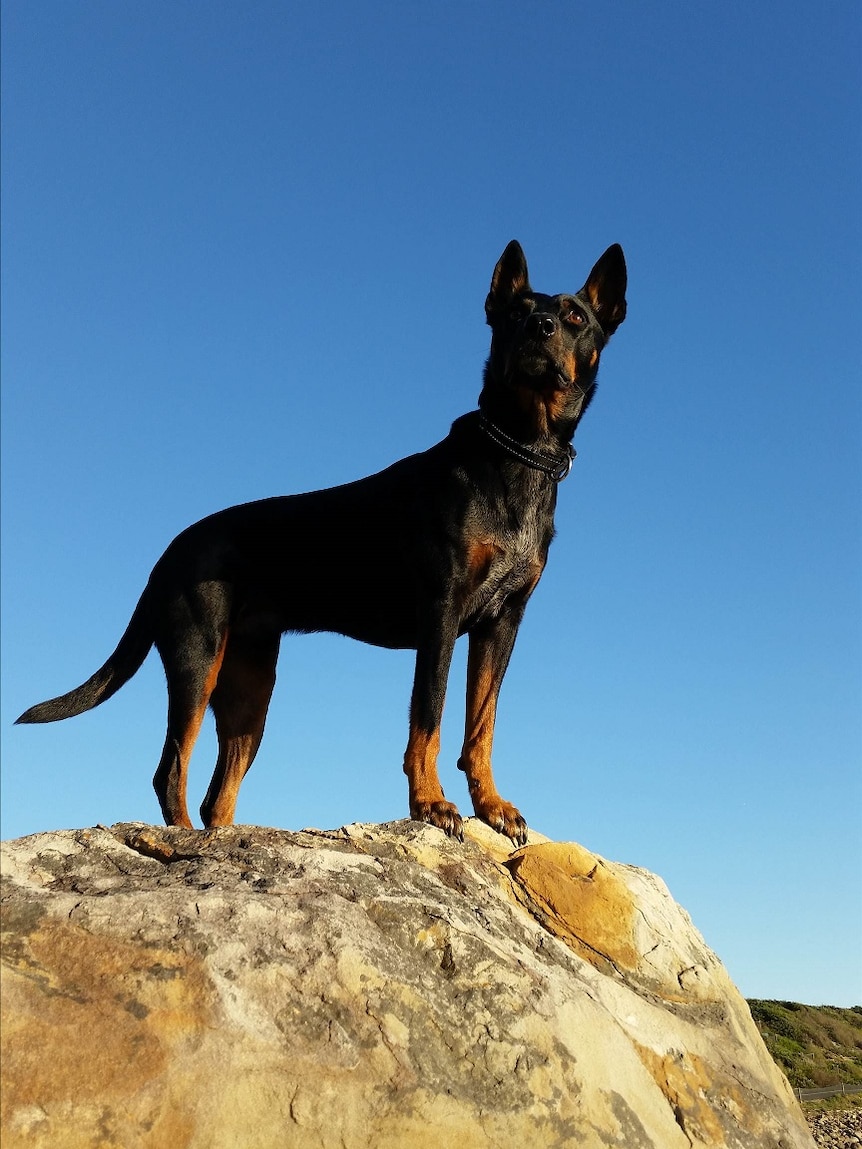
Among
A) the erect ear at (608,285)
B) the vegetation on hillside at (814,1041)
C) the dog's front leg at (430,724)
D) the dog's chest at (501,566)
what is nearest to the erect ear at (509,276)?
the erect ear at (608,285)

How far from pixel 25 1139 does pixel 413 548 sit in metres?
3.85

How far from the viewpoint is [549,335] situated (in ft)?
21.3

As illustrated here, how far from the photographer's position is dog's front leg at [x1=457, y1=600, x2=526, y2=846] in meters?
6.12

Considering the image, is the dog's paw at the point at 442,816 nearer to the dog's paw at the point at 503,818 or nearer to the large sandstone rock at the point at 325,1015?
the large sandstone rock at the point at 325,1015

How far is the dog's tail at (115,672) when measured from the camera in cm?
675

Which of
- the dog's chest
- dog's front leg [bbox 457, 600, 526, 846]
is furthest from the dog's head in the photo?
dog's front leg [bbox 457, 600, 526, 846]

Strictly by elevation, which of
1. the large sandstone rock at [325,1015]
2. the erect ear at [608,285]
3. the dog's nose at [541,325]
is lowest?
the large sandstone rock at [325,1015]

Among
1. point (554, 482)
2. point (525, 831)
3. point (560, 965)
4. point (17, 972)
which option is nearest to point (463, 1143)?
point (560, 965)

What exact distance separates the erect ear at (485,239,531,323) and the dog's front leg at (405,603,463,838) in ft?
7.36

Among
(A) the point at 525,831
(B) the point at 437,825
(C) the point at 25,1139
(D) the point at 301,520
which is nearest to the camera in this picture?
(C) the point at 25,1139

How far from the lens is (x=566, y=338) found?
658cm

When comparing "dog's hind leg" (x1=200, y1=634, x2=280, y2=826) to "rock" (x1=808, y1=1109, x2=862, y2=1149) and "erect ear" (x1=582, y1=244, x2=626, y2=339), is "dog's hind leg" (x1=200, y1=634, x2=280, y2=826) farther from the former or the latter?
"rock" (x1=808, y1=1109, x2=862, y2=1149)

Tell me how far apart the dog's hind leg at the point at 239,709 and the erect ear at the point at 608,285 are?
3.08 meters

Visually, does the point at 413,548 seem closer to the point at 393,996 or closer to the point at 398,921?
the point at 398,921
